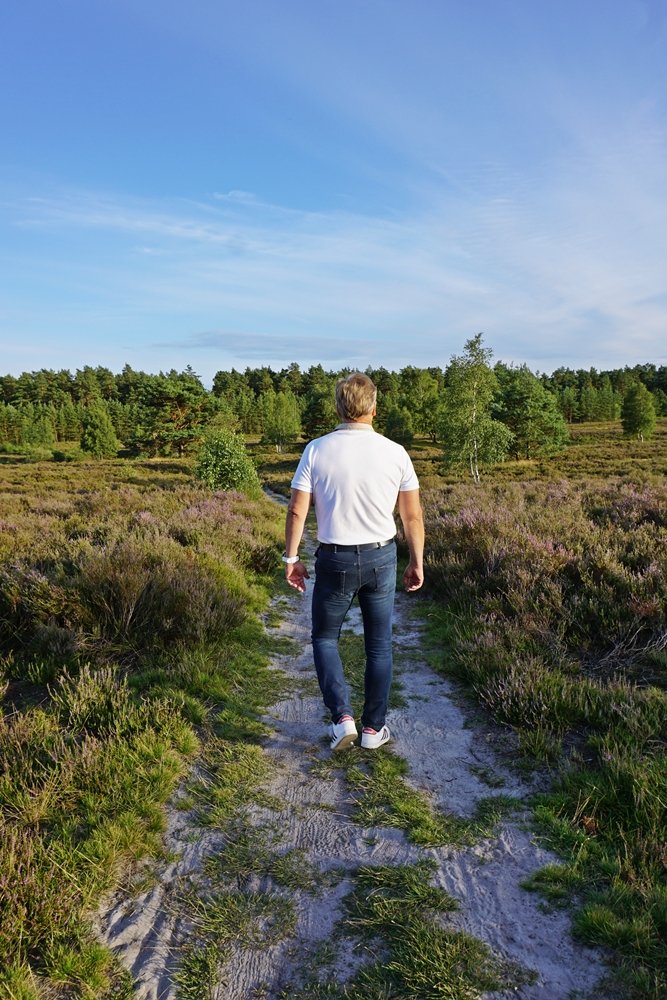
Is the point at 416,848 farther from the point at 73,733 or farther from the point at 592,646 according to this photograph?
the point at 592,646

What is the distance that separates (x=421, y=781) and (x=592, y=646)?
9.34ft

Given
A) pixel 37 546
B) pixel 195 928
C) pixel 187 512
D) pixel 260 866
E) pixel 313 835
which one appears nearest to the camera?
pixel 195 928

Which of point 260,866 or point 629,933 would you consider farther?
point 260,866

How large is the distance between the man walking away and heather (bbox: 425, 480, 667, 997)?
4.45 ft

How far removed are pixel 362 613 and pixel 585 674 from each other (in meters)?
2.65

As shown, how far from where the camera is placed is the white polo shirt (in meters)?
3.29

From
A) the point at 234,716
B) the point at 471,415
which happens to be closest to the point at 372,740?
the point at 234,716

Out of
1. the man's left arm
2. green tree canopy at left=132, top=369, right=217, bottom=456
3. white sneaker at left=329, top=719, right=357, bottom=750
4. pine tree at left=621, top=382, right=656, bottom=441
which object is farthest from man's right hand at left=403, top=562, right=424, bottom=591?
pine tree at left=621, top=382, right=656, bottom=441

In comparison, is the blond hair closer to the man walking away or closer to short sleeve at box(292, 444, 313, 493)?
the man walking away

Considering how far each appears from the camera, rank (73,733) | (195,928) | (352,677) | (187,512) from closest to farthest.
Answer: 1. (195,928)
2. (73,733)
3. (352,677)
4. (187,512)

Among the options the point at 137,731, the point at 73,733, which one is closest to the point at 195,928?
the point at 137,731

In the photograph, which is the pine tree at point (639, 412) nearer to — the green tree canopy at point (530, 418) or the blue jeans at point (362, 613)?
the green tree canopy at point (530, 418)

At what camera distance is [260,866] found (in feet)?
9.00

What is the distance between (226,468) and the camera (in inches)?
791
